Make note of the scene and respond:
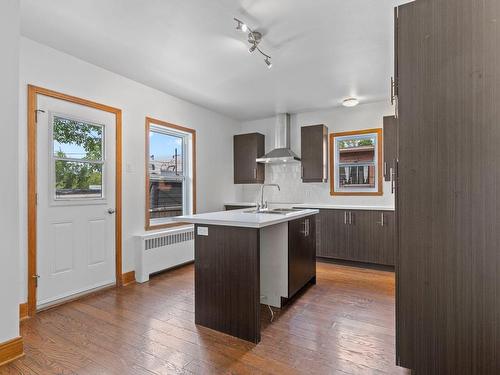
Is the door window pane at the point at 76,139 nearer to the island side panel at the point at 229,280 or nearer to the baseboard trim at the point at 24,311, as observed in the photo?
the baseboard trim at the point at 24,311

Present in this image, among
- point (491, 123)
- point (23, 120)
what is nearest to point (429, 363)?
point (491, 123)

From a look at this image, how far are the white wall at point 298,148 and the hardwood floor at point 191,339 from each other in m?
2.03

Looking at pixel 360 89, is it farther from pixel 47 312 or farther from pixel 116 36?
pixel 47 312

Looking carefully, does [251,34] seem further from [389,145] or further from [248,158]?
[248,158]

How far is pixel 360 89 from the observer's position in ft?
12.8

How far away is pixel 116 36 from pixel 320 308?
324 cm

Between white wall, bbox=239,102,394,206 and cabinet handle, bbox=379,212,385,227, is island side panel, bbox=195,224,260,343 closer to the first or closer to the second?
cabinet handle, bbox=379,212,385,227

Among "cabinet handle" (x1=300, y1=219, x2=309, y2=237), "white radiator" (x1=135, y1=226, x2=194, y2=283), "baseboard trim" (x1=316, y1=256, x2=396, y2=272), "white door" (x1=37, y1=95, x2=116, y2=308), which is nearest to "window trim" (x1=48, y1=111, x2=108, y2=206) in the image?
"white door" (x1=37, y1=95, x2=116, y2=308)

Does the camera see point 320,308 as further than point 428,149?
Yes

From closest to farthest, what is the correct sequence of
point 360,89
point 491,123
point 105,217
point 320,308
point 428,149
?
point 491,123 → point 428,149 → point 320,308 → point 105,217 → point 360,89

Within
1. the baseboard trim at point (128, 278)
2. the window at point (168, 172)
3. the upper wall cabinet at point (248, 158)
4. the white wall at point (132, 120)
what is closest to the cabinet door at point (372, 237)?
the upper wall cabinet at point (248, 158)

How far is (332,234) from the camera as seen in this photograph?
4.34m

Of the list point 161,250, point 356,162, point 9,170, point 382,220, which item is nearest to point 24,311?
point 9,170

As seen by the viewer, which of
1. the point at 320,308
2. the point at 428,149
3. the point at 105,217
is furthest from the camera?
the point at 105,217
